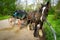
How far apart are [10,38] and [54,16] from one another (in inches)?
18.6

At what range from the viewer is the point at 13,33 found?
2.54 meters

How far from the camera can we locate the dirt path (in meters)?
2.40

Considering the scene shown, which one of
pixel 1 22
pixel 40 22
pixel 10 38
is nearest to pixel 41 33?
pixel 40 22

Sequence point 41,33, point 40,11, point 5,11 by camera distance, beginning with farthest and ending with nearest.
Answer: point 5,11 → point 41,33 → point 40,11

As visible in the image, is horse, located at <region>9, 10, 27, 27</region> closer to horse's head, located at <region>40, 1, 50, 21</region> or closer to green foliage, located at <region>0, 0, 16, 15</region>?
green foliage, located at <region>0, 0, 16, 15</region>

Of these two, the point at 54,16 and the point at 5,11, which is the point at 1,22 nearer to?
the point at 5,11

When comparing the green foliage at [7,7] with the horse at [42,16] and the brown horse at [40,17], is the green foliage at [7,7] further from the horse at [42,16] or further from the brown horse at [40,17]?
the horse at [42,16]

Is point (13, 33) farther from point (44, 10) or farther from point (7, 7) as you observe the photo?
point (44, 10)

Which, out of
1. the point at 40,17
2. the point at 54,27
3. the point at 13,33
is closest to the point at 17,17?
the point at 13,33

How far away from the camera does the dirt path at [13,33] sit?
7.87 ft

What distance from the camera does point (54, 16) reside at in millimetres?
2186

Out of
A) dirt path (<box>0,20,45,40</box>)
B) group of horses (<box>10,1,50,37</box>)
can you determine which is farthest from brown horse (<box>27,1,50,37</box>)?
dirt path (<box>0,20,45,40</box>)

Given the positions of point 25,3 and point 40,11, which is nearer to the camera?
point 40,11

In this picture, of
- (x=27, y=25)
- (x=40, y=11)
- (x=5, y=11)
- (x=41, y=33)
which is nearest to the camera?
(x=40, y=11)
